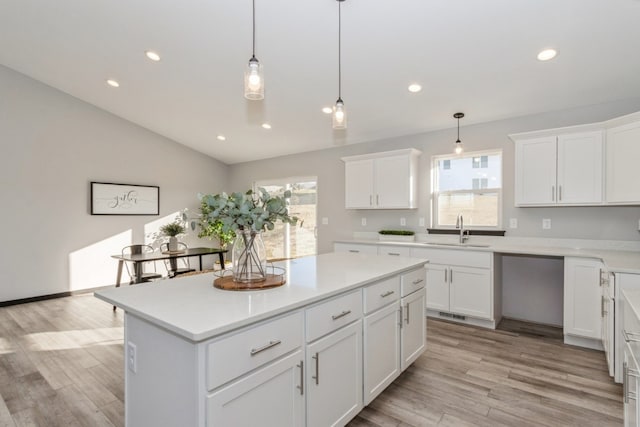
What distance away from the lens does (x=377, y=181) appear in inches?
183

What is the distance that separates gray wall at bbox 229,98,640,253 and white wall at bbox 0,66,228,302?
245 centimetres

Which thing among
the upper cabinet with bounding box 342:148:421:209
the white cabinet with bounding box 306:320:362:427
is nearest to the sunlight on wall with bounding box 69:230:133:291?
the upper cabinet with bounding box 342:148:421:209

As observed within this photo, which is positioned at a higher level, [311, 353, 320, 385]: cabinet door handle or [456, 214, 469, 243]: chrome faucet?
[456, 214, 469, 243]: chrome faucet

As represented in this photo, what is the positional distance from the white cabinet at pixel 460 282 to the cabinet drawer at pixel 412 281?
122 centimetres

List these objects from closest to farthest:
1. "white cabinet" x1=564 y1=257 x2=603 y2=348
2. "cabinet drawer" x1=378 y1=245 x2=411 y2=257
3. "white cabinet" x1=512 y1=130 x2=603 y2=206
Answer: "white cabinet" x1=564 y1=257 x2=603 y2=348
"white cabinet" x1=512 y1=130 x2=603 y2=206
"cabinet drawer" x1=378 y1=245 x2=411 y2=257

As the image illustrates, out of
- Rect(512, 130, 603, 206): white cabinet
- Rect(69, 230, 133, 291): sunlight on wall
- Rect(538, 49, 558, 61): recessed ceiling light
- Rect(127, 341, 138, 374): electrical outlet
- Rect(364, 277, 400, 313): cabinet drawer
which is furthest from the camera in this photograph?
Rect(69, 230, 133, 291): sunlight on wall

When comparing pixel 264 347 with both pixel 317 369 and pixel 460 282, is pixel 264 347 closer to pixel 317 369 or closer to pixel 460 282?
pixel 317 369

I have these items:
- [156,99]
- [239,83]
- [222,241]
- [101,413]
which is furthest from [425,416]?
[222,241]

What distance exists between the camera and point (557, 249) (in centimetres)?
347

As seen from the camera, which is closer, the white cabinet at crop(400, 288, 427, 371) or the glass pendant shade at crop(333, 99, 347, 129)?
the glass pendant shade at crop(333, 99, 347, 129)

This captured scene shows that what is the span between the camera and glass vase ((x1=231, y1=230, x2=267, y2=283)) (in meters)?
1.76

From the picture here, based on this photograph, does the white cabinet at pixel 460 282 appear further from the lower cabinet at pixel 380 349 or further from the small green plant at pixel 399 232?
the lower cabinet at pixel 380 349

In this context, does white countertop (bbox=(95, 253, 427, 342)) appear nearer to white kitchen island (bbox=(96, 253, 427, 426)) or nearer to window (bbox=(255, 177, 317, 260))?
white kitchen island (bbox=(96, 253, 427, 426))

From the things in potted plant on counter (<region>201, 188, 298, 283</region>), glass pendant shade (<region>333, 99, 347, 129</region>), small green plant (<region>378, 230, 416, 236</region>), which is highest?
glass pendant shade (<region>333, 99, 347, 129</region>)
